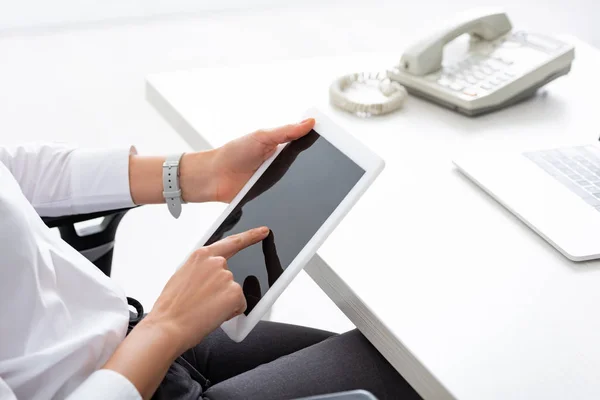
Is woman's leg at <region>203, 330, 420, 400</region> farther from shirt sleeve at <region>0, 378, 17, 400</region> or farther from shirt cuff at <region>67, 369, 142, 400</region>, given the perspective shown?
shirt sleeve at <region>0, 378, 17, 400</region>

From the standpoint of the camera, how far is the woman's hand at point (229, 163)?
41.6 inches

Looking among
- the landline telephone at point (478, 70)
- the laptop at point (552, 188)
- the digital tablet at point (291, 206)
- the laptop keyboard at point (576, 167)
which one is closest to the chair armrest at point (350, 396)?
the digital tablet at point (291, 206)

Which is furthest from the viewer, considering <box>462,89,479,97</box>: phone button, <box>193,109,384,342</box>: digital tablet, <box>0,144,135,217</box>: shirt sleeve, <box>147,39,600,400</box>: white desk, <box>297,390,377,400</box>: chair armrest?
<box>462,89,479,97</box>: phone button

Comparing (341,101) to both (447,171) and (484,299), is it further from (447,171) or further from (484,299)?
(484,299)

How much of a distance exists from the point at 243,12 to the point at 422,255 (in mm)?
3372

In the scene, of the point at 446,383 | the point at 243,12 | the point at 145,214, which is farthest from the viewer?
the point at 243,12

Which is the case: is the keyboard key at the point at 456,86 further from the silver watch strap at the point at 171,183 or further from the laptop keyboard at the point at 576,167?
the silver watch strap at the point at 171,183

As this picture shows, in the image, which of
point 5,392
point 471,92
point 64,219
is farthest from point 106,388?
point 471,92

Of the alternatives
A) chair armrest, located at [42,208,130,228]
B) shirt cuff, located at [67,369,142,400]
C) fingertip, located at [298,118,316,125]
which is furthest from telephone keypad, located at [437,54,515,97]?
shirt cuff, located at [67,369,142,400]

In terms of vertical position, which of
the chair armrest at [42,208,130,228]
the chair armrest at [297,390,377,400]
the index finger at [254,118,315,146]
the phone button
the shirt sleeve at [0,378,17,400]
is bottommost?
the chair armrest at [42,208,130,228]

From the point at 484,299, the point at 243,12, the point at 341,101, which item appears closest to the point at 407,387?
the point at 484,299

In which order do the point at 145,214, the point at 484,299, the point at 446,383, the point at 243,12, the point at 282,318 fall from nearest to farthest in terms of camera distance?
the point at 446,383 → the point at 484,299 → the point at 282,318 → the point at 145,214 → the point at 243,12

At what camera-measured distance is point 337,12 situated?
4203 millimetres

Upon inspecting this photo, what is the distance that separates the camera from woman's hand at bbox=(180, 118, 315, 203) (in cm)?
106
